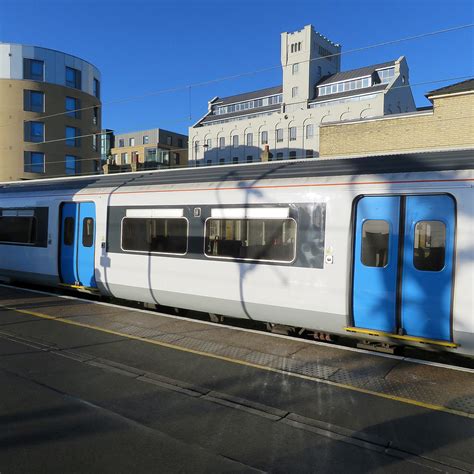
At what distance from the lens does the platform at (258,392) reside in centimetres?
395

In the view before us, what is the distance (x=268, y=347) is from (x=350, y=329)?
1.27 m

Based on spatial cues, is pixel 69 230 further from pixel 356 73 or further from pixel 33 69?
pixel 356 73

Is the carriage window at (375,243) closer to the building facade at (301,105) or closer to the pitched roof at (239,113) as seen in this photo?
the building facade at (301,105)

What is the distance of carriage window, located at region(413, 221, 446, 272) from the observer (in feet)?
19.6

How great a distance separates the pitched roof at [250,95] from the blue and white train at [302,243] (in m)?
71.4

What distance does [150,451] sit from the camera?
12.8 ft

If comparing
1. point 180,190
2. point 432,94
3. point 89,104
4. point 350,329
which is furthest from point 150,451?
point 89,104

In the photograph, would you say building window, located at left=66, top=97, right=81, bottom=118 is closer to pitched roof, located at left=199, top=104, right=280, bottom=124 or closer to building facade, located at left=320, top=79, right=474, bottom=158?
pitched roof, located at left=199, top=104, right=280, bottom=124

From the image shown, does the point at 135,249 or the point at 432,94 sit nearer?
the point at 135,249

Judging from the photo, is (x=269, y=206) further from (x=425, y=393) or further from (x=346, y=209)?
(x=425, y=393)

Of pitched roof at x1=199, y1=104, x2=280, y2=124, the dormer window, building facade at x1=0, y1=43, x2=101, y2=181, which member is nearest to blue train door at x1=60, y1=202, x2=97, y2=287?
building facade at x1=0, y1=43, x2=101, y2=181

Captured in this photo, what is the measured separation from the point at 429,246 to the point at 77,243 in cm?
768

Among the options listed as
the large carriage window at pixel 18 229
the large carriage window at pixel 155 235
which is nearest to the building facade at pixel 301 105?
the large carriage window at pixel 18 229

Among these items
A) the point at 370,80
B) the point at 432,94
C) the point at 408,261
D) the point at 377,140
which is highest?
the point at 370,80
